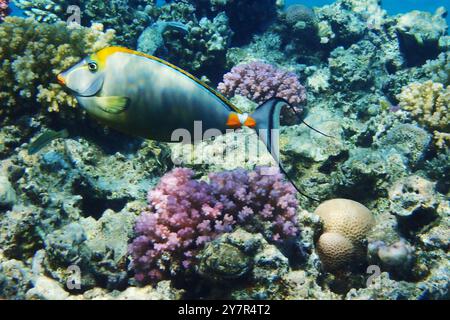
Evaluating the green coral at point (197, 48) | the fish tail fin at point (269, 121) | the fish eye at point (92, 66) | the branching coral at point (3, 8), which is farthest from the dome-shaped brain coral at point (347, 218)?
the branching coral at point (3, 8)

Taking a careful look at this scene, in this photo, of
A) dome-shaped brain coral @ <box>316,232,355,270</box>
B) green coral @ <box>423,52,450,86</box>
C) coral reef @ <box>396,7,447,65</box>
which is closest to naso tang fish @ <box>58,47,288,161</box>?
dome-shaped brain coral @ <box>316,232,355,270</box>

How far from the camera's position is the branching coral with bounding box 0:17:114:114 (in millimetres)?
4453

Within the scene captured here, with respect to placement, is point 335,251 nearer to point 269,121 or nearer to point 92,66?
point 269,121

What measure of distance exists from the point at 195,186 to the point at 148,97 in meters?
1.45

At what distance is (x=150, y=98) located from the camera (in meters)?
2.06

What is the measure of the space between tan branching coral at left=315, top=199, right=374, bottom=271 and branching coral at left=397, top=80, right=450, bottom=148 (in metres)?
2.61

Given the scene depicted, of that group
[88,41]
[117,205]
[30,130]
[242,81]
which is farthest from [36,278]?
[242,81]

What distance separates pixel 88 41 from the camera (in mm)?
4914

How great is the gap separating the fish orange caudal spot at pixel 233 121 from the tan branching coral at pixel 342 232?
2170 mm

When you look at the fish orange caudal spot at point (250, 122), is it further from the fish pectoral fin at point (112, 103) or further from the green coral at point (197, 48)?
the green coral at point (197, 48)

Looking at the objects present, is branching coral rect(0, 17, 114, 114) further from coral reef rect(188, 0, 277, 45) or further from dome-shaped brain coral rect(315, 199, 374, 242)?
coral reef rect(188, 0, 277, 45)

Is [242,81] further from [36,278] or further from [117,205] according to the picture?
[36,278]

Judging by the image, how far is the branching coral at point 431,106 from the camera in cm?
570
